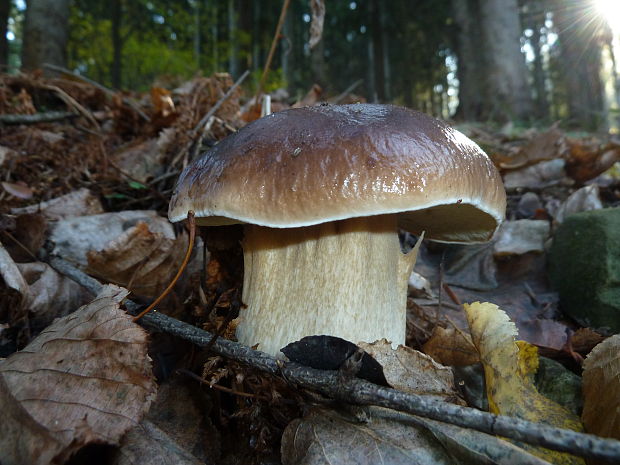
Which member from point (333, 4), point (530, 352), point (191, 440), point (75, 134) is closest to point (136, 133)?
point (75, 134)

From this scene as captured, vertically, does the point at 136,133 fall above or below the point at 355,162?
above

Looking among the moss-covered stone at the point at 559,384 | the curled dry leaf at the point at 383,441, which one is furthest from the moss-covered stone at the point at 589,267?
the curled dry leaf at the point at 383,441

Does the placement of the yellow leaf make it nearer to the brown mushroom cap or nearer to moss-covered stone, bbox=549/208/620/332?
the brown mushroom cap

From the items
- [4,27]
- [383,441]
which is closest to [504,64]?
Result: [383,441]

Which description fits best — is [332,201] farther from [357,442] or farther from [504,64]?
[504,64]

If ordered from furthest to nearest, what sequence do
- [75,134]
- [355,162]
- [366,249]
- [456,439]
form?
[75,134] → [366,249] → [355,162] → [456,439]

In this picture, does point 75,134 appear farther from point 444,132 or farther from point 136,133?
point 444,132

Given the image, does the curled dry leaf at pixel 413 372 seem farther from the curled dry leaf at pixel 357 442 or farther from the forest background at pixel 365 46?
the forest background at pixel 365 46
